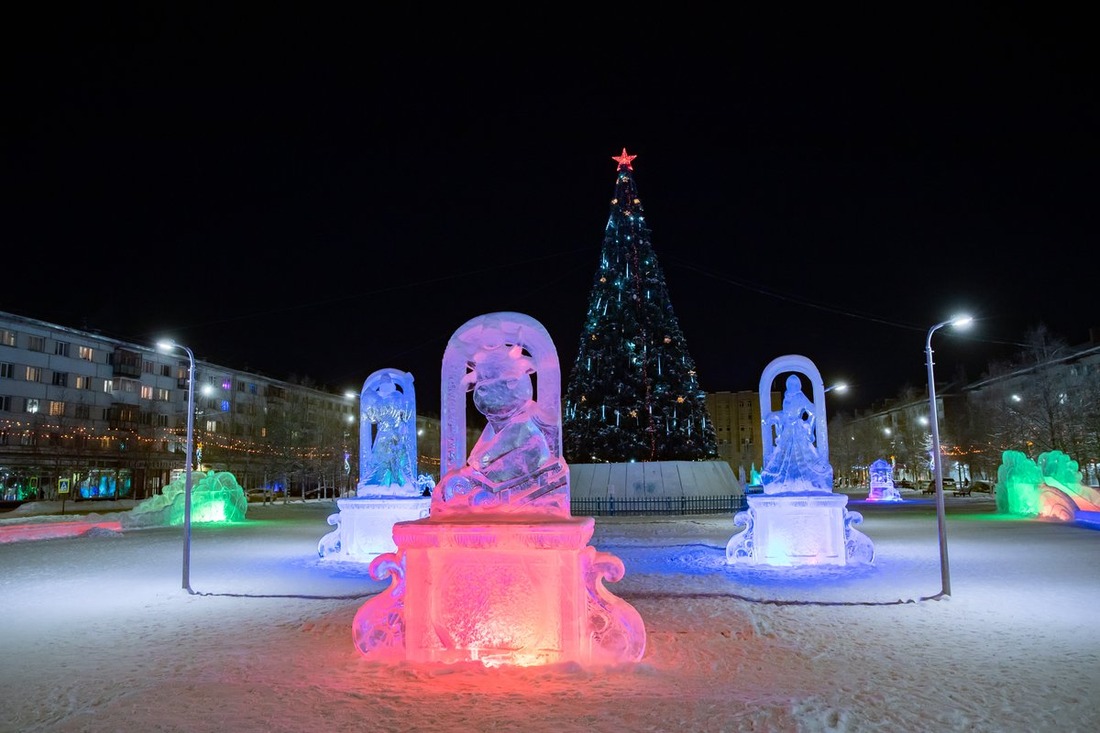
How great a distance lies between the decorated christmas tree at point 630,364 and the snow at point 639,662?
16.9 m

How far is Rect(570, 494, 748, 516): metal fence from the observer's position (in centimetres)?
2969

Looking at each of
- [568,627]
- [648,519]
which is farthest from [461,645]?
[648,519]

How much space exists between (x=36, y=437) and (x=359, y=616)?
40845mm

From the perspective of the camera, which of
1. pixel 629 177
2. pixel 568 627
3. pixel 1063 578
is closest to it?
pixel 568 627

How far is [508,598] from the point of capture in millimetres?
6551

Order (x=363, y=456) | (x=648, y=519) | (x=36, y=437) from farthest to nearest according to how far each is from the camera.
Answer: (x=36, y=437) → (x=648, y=519) → (x=363, y=456)

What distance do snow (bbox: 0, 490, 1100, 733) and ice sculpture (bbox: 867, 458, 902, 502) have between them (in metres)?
31.8

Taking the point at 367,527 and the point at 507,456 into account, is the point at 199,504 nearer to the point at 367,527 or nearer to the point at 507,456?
the point at 367,527

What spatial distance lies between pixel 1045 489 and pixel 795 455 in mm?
16779

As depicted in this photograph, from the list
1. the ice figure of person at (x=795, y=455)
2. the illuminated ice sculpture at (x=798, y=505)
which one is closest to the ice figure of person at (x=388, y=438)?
the illuminated ice sculpture at (x=798, y=505)

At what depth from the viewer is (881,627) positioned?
846cm

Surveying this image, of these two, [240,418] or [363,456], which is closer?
[363,456]

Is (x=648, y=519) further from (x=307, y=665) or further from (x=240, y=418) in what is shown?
(x=240, y=418)

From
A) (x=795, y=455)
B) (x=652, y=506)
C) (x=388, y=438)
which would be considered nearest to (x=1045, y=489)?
(x=652, y=506)
